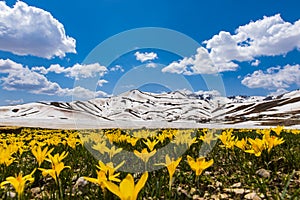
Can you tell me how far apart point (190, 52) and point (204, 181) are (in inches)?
179

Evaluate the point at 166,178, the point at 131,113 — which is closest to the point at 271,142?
the point at 166,178

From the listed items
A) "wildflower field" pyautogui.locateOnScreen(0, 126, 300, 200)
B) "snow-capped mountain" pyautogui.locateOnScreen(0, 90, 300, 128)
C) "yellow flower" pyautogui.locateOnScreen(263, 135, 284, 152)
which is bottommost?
"wildflower field" pyautogui.locateOnScreen(0, 126, 300, 200)

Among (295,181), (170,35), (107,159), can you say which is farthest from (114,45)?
(295,181)

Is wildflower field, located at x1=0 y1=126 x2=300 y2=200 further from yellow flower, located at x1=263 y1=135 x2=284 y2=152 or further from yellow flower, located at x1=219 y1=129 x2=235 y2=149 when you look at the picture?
yellow flower, located at x1=219 y1=129 x2=235 y2=149

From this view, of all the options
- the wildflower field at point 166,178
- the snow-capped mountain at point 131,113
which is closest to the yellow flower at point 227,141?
the wildflower field at point 166,178

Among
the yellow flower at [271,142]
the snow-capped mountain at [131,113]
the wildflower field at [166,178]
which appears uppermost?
the snow-capped mountain at [131,113]

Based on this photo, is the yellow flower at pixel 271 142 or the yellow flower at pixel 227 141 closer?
the yellow flower at pixel 271 142

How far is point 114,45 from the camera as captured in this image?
695 centimetres

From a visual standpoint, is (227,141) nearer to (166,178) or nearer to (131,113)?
(166,178)

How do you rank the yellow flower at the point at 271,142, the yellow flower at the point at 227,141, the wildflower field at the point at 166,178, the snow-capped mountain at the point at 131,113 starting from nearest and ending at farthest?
the wildflower field at the point at 166,178 < the yellow flower at the point at 271,142 < the yellow flower at the point at 227,141 < the snow-capped mountain at the point at 131,113

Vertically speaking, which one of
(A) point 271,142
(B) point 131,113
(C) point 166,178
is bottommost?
(C) point 166,178

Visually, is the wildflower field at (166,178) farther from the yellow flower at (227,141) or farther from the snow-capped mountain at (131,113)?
the snow-capped mountain at (131,113)

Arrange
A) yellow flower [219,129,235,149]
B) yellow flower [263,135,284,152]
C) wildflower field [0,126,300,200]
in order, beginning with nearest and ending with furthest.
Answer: wildflower field [0,126,300,200], yellow flower [263,135,284,152], yellow flower [219,129,235,149]

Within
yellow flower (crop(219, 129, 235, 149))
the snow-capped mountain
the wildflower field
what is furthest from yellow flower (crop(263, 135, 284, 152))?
the snow-capped mountain
